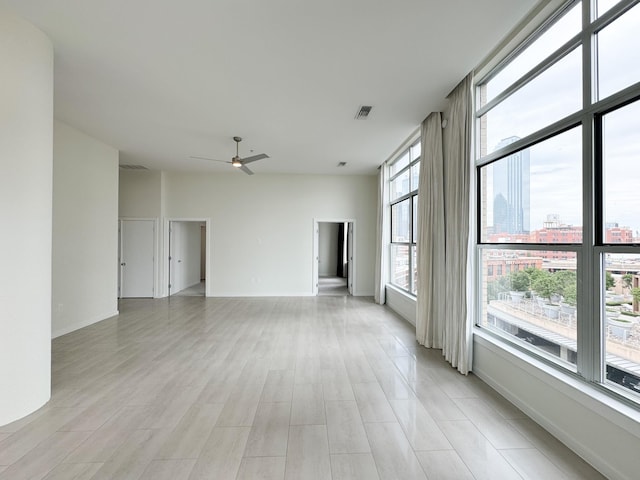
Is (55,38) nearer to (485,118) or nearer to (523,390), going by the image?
(485,118)

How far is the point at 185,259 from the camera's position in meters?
9.76

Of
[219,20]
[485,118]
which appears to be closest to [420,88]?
[485,118]

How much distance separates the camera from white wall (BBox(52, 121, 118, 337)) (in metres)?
5.00

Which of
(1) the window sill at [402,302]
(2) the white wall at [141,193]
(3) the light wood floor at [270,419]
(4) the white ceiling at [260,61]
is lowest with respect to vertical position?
(3) the light wood floor at [270,419]

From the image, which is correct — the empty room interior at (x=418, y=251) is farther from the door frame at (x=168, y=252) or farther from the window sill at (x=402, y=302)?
the door frame at (x=168, y=252)

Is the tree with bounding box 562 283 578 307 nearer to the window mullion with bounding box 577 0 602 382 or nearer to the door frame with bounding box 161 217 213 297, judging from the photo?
the window mullion with bounding box 577 0 602 382

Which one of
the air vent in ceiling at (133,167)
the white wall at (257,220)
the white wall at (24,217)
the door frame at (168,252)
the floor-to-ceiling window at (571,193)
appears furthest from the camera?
the white wall at (257,220)

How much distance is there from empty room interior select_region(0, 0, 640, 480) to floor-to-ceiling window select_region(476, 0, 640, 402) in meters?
0.02

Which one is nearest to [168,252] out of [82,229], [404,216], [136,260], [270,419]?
[136,260]

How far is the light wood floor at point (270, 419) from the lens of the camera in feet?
6.63

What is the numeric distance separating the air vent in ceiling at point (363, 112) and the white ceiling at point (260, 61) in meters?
0.11

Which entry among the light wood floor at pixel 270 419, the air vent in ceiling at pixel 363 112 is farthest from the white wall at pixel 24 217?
the air vent in ceiling at pixel 363 112

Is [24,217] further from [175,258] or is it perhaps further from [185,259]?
[185,259]

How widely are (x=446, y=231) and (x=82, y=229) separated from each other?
568 cm
